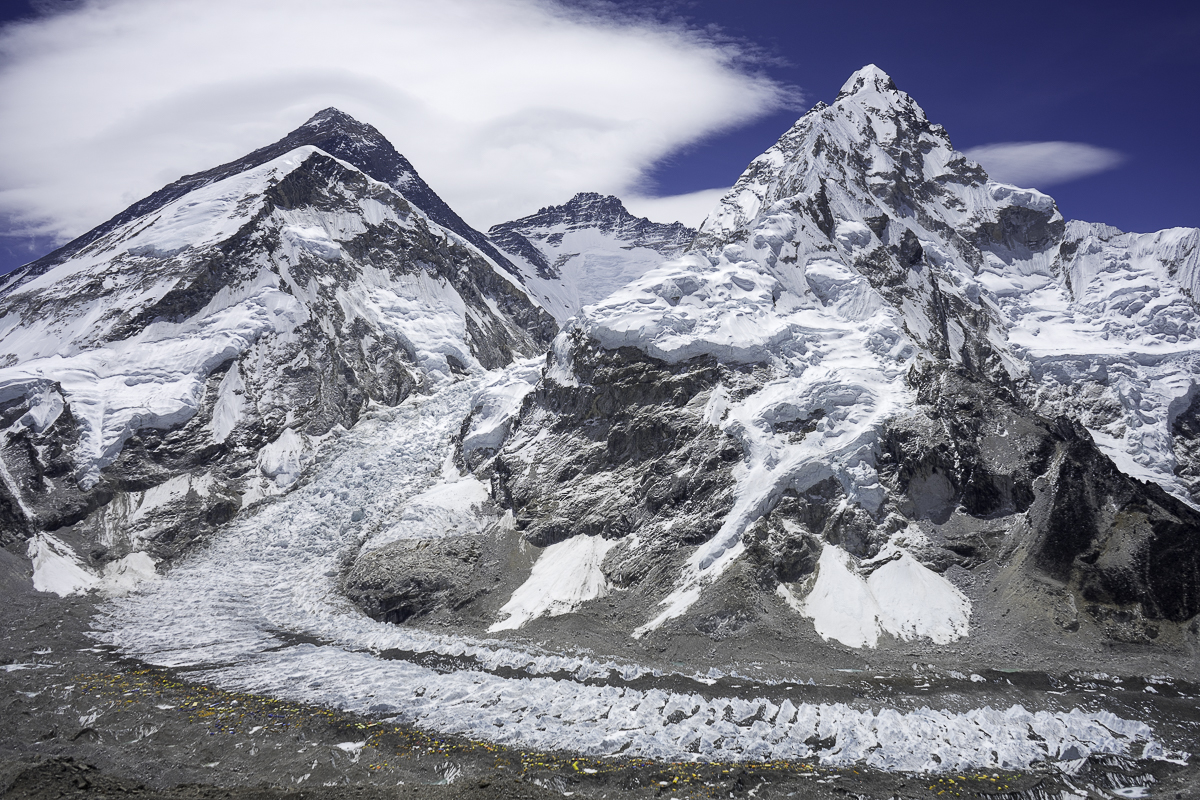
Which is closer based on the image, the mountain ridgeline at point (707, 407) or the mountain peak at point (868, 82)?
the mountain ridgeline at point (707, 407)

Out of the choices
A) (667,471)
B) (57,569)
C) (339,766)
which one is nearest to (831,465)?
(667,471)

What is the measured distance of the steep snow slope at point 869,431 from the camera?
54594 millimetres

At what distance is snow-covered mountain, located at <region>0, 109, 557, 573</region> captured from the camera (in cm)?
8119

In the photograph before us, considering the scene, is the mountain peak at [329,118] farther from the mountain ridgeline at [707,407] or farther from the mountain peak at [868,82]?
the mountain peak at [868,82]

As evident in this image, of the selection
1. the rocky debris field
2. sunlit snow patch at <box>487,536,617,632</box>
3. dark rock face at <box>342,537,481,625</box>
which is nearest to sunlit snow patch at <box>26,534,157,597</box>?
dark rock face at <box>342,537,481,625</box>

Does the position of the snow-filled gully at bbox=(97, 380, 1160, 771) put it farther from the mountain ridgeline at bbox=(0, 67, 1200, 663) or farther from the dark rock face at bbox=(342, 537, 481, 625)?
the mountain ridgeline at bbox=(0, 67, 1200, 663)

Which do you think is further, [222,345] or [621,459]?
[222,345]

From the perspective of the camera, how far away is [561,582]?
63.5 meters

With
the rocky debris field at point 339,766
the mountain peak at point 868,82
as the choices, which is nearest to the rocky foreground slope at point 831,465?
the rocky debris field at point 339,766

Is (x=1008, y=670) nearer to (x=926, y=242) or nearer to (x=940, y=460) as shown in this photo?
(x=940, y=460)

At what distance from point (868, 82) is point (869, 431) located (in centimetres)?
11270

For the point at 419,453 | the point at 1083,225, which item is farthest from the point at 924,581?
the point at 1083,225

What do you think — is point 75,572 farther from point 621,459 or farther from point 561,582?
point 621,459

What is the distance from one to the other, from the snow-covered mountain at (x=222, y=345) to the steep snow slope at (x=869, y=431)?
3019 cm
